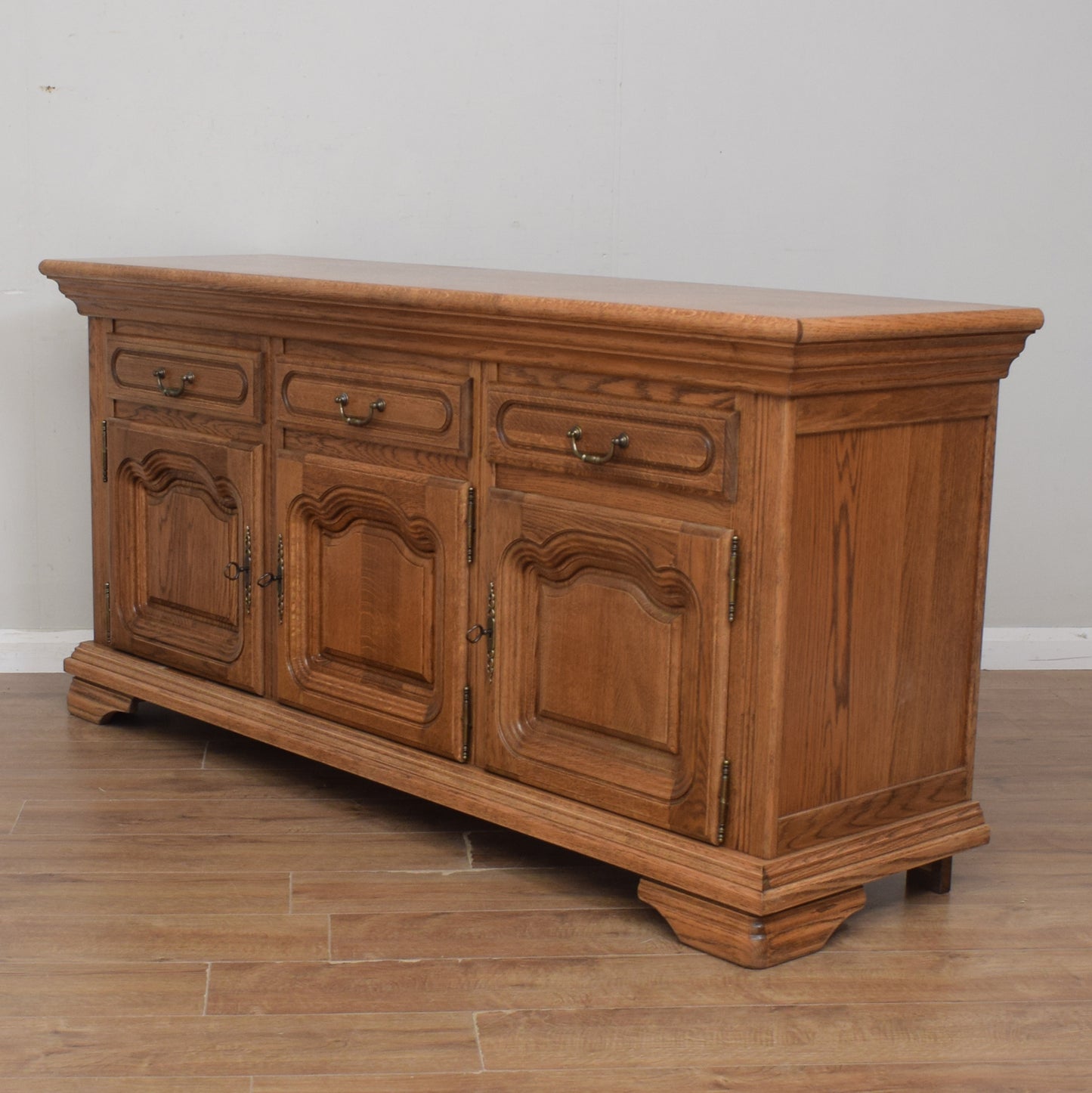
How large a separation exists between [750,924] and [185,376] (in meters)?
1.49

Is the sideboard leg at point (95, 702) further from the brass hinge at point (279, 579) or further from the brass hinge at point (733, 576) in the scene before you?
the brass hinge at point (733, 576)

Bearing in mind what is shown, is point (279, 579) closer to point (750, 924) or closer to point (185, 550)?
point (185, 550)

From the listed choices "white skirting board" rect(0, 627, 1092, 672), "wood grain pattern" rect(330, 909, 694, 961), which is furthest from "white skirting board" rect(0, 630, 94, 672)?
"white skirting board" rect(0, 627, 1092, 672)

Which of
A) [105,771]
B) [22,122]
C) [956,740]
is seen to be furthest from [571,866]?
[22,122]

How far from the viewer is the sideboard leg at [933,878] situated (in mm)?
2473

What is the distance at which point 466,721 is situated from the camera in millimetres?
2547

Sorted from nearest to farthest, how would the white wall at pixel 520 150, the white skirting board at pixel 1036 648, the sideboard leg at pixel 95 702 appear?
the sideboard leg at pixel 95 702
the white wall at pixel 520 150
the white skirting board at pixel 1036 648

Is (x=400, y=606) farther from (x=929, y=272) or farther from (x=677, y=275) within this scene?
(x=929, y=272)

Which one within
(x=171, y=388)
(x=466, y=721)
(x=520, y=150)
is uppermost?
(x=520, y=150)

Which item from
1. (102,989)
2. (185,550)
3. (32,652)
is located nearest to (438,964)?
(102,989)

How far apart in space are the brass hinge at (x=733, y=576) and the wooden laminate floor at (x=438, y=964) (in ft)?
1.61

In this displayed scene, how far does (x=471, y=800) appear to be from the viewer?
2.52 metres

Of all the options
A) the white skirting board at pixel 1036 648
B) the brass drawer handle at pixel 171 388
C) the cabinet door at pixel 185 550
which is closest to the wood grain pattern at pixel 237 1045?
the cabinet door at pixel 185 550

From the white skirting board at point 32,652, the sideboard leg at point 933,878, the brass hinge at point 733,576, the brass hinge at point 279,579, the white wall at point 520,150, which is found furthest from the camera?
the white skirting board at point 32,652
